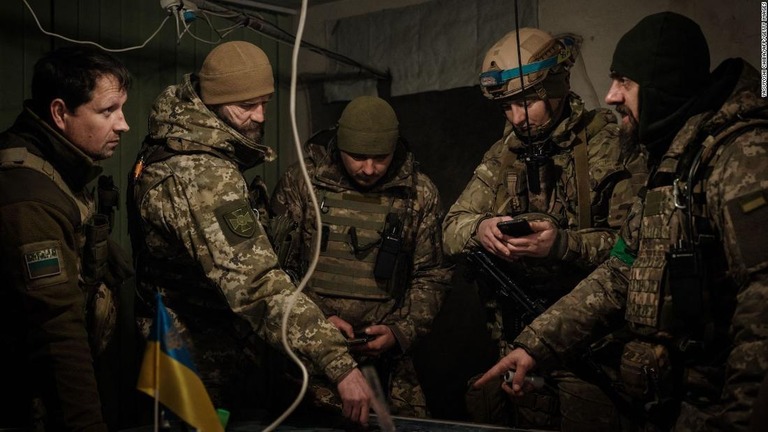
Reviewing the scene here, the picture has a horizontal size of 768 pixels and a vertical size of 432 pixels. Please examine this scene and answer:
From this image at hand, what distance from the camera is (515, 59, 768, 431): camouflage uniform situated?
90.0 inches

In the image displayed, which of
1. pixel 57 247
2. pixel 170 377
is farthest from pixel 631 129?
pixel 57 247

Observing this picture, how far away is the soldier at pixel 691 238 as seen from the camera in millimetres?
2309

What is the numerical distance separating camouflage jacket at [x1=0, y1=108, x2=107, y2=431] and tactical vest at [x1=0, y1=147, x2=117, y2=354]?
0.19 feet

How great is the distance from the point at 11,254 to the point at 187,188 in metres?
0.78

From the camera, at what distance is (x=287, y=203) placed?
448 centimetres

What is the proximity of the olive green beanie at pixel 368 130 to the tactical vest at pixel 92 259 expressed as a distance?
1.52 metres

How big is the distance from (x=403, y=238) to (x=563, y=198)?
2.99 feet

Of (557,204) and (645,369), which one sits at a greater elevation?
(557,204)

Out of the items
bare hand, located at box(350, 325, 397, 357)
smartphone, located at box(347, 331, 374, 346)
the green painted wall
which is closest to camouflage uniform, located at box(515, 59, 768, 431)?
smartphone, located at box(347, 331, 374, 346)

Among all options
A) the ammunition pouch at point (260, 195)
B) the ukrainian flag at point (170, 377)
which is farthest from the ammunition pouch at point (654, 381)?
the ammunition pouch at point (260, 195)

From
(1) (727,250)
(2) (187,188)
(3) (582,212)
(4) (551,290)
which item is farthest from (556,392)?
(2) (187,188)

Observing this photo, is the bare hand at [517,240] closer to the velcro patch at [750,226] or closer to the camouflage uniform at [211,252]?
the camouflage uniform at [211,252]

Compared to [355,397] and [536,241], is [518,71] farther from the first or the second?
[355,397]

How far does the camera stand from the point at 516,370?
3121 mm
